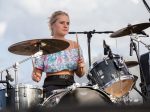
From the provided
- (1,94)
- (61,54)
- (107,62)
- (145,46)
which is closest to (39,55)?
(61,54)

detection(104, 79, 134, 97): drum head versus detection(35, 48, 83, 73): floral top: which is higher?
detection(35, 48, 83, 73): floral top

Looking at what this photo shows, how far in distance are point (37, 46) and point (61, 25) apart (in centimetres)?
43

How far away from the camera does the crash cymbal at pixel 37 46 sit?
4082mm

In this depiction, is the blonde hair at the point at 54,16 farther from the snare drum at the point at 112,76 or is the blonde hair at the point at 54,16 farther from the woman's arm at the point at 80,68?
the snare drum at the point at 112,76

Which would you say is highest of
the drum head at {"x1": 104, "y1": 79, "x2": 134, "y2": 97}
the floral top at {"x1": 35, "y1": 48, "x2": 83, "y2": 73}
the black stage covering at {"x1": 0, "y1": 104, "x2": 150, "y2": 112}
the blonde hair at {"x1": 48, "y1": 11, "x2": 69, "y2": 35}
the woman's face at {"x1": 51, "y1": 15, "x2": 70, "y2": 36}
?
the blonde hair at {"x1": 48, "y1": 11, "x2": 69, "y2": 35}

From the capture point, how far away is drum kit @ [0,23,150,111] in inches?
141

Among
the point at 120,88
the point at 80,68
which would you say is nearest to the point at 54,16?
the point at 80,68

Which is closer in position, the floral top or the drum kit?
the drum kit

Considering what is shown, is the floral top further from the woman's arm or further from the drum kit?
the drum kit

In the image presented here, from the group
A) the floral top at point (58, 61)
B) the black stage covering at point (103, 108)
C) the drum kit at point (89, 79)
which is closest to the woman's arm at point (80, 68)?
the floral top at point (58, 61)

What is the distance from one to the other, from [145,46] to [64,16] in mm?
1846

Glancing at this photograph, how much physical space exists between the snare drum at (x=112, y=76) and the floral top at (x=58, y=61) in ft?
2.45

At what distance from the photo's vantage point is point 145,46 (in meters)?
5.65

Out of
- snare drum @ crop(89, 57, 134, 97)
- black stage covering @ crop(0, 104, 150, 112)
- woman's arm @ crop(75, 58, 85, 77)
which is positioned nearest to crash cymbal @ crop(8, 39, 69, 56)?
woman's arm @ crop(75, 58, 85, 77)
